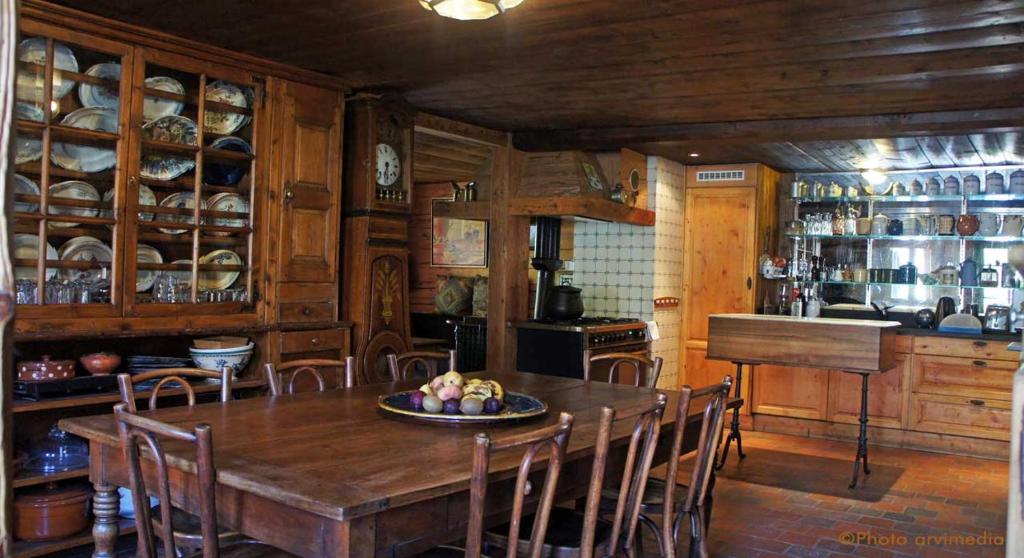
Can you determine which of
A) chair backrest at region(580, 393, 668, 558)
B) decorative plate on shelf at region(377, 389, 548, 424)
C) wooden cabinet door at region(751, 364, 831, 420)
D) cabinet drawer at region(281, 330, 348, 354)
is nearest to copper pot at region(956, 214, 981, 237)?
wooden cabinet door at region(751, 364, 831, 420)

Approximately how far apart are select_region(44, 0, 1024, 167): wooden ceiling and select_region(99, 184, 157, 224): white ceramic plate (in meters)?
0.74

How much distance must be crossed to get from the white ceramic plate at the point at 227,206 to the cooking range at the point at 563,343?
8.36 ft

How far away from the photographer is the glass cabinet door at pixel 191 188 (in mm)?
3727

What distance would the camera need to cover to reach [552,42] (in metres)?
3.74

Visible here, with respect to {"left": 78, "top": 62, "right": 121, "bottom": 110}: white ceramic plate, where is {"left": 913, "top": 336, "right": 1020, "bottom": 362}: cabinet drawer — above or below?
below

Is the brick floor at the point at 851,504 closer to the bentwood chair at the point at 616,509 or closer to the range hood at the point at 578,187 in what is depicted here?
the bentwood chair at the point at 616,509

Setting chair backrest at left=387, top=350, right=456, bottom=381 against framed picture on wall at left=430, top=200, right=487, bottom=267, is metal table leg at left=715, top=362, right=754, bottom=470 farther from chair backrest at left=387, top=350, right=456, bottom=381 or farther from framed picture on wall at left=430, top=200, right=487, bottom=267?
framed picture on wall at left=430, top=200, right=487, bottom=267

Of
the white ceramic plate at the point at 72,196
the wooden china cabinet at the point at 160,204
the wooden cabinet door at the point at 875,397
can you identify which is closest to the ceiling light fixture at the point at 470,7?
the wooden china cabinet at the point at 160,204

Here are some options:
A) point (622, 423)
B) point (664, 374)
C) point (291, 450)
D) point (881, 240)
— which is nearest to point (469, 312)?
point (664, 374)

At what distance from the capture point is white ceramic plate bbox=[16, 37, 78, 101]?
3.31 metres

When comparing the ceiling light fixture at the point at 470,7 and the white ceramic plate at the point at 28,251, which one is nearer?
the ceiling light fixture at the point at 470,7

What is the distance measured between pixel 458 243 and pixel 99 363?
562cm

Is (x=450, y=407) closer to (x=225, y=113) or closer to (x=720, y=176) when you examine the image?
(x=225, y=113)

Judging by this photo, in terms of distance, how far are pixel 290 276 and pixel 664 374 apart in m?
3.88
